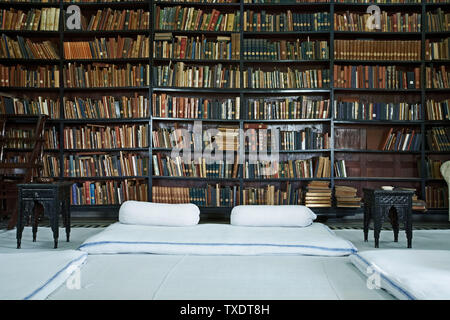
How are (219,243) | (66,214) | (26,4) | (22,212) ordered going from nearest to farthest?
(219,243)
(22,212)
(66,214)
(26,4)

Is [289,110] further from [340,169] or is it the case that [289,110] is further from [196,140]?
[196,140]

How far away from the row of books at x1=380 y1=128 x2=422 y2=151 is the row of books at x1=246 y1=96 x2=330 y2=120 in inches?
31.2

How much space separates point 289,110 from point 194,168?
1299mm

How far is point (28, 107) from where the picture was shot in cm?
470

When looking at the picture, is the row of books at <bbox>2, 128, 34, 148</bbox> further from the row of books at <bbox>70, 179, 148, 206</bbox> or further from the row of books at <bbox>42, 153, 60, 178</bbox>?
the row of books at <bbox>70, 179, 148, 206</bbox>

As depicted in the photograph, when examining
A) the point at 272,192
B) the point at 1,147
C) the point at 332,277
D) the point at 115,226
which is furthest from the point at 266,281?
the point at 1,147

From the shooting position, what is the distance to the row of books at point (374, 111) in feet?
15.4

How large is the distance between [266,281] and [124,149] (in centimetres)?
354

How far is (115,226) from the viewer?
8.25 feet

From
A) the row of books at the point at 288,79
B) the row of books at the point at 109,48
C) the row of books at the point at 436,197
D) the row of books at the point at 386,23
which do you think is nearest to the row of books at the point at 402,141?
the row of books at the point at 436,197

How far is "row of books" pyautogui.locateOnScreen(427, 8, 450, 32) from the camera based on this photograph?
15.4 feet

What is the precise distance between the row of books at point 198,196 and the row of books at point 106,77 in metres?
1.28

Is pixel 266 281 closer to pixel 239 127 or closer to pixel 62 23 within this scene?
pixel 239 127

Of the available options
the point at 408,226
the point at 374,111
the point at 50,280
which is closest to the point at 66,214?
the point at 50,280
